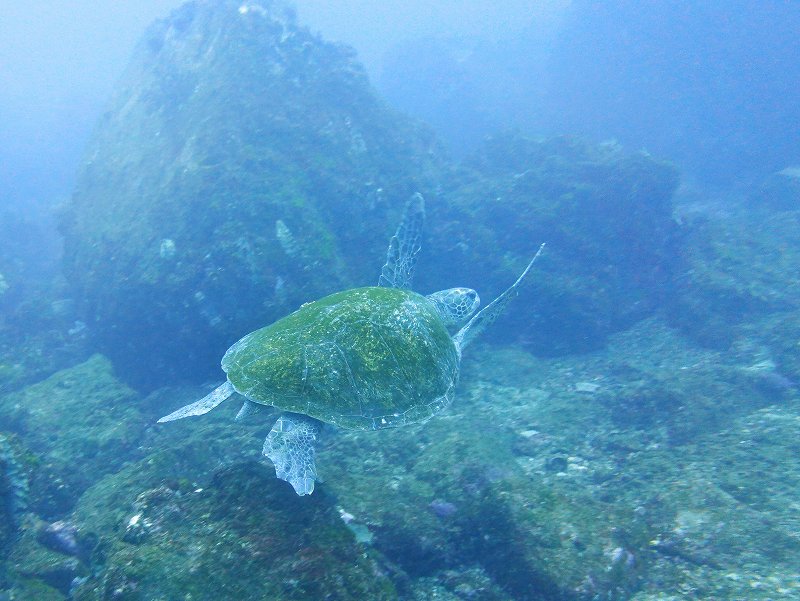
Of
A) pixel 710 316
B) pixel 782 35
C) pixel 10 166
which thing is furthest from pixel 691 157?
pixel 10 166

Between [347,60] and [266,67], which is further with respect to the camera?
[347,60]

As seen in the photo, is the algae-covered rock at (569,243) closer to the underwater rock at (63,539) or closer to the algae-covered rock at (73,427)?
the algae-covered rock at (73,427)

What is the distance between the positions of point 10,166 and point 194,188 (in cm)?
5834

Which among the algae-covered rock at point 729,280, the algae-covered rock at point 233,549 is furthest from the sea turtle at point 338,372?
the algae-covered rock at point 729,280

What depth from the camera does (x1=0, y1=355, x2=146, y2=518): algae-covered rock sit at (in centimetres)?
630

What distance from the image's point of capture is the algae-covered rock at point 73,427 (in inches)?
248

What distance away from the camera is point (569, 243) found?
1107cm

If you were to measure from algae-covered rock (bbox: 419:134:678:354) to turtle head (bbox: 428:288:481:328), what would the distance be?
3.48 metres

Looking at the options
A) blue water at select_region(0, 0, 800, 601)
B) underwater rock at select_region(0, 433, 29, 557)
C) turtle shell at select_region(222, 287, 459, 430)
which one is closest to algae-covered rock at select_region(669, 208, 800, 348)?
blue water at select_region(0, 0, 800, 601)

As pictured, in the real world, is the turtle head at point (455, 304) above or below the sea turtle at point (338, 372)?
above

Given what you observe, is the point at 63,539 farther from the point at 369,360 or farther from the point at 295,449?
the point at 369,360

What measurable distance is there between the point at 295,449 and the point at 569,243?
9.36 m

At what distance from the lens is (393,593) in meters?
3.19

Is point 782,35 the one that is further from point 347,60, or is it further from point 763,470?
point 763,470
